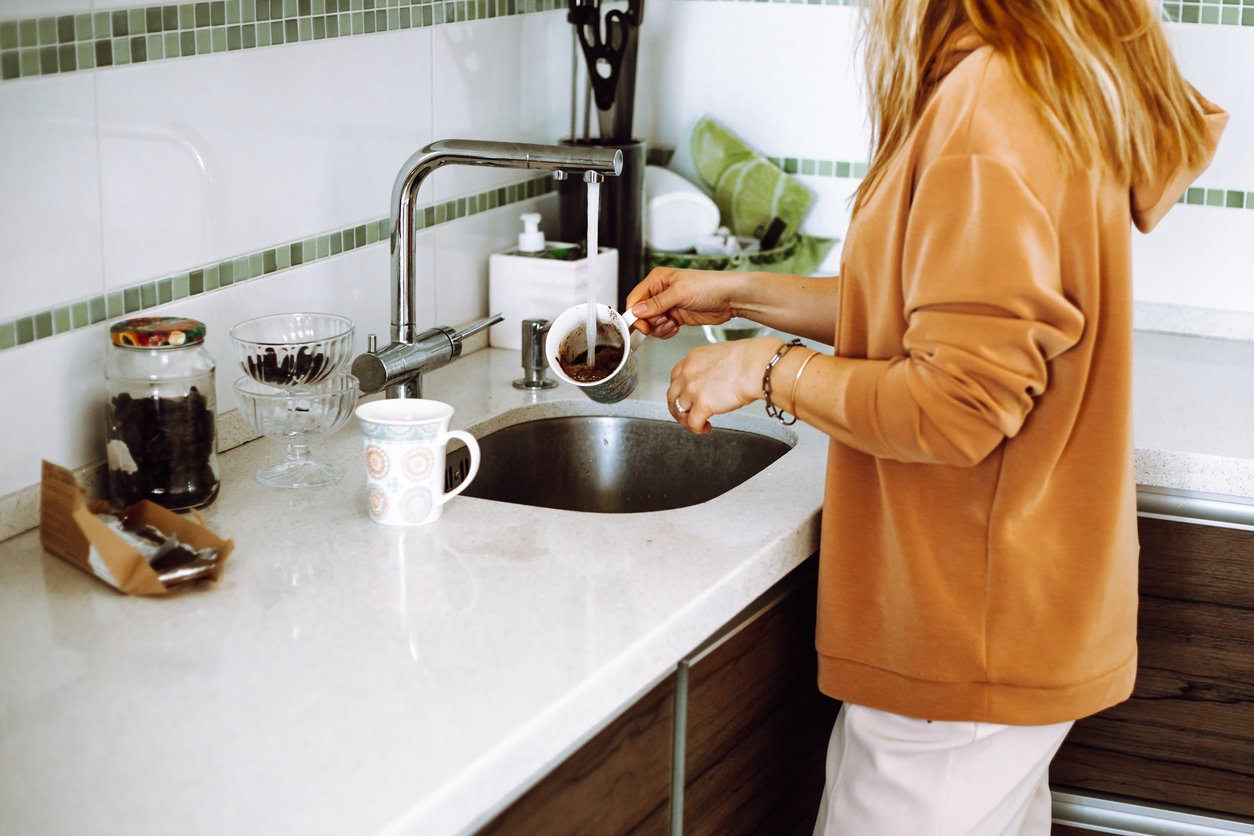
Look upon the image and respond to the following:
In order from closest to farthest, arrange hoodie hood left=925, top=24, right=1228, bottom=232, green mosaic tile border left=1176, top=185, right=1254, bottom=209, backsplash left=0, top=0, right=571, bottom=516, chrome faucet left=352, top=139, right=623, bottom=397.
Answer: hoodie hood left=925, top=24, right=1228, bottom=232 < backsplash left=0, top=0, right=571, bottom=516 < chrome faucet left=352, top=139, right=623, bottom=397 < green mosaic tile border left=1176, top=185, right=1254, bottom=209

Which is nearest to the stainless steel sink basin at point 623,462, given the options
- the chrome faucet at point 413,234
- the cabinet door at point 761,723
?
the chrome faucet at point 413,234

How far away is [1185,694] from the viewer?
5.49 ft

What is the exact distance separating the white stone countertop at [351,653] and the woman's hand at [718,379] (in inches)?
4.3

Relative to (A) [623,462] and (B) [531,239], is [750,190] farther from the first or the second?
(A) [623,462]

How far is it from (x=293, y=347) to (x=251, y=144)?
10.0 inches

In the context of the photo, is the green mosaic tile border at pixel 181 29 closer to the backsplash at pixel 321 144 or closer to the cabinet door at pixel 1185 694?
the backsplash at pixel 321 144

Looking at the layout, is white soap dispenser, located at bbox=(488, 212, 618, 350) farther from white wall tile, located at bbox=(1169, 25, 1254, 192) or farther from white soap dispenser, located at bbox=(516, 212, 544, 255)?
white wall tile, located at bbox=(1169, 25, 1254, 192)

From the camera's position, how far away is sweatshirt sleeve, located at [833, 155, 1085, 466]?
106 cm

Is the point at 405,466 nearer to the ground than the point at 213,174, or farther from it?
nearer to the ground

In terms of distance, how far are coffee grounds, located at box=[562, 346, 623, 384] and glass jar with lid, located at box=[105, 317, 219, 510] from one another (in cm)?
42

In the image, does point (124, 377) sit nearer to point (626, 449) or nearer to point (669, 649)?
point (669, 649)

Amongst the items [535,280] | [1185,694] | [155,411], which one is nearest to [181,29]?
[155,411]

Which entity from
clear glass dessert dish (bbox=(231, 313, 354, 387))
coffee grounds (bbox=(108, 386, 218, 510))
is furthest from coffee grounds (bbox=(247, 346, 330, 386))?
coffee grounds (bbox=(108, 386, 218, 510))

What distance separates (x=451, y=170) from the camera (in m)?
1.90
